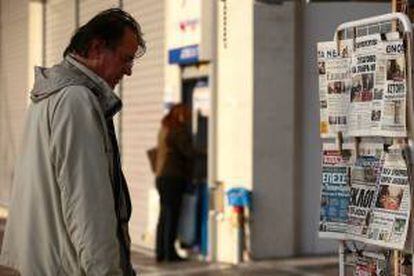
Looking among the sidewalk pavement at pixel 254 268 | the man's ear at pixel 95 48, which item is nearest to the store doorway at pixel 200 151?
the sidewalk pavement at pixel 254 268

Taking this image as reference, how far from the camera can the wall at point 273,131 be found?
31.3 feet

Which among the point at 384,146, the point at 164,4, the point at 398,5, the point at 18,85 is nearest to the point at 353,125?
the point at 384,146

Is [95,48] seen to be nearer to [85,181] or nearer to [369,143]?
[85,181]

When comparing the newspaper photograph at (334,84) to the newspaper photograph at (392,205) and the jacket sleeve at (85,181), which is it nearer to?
the newspaper photograph at (392,205)

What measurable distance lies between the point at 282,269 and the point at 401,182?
17.6 ft

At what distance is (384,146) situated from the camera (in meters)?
4.18

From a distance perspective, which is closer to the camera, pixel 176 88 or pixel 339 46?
pixel 339 46

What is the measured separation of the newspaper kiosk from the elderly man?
138 centimetres

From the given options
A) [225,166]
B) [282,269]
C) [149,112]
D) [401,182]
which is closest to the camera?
[401,182]

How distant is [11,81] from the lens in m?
19.7

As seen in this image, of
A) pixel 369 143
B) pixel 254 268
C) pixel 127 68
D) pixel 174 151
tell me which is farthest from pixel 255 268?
pixel 127 68

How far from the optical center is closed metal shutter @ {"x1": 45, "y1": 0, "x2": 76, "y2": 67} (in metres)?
15.6

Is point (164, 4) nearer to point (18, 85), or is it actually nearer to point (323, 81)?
point (323, 81)

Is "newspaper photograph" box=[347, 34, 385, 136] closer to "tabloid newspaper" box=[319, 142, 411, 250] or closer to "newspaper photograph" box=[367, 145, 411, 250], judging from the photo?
"tabloid newspaper" box=[319, 142, 411, 250]
